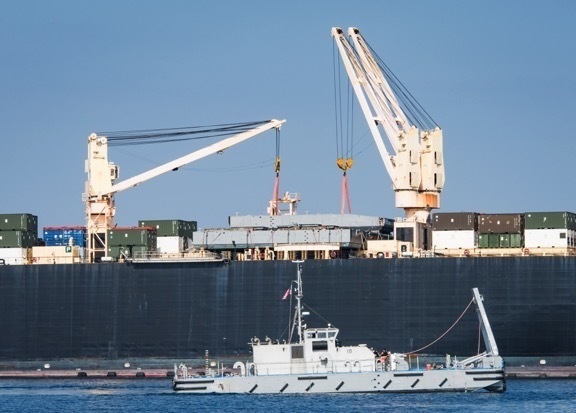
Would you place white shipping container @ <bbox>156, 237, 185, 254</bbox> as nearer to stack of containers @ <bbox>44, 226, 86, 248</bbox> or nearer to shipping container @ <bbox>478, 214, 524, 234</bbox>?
stack of containers @ <bbox>44, 226, 86, 248</bbox>

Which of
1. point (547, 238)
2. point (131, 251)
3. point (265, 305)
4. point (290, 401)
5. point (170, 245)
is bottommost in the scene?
point (290, 401)

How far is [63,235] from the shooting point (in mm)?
124438

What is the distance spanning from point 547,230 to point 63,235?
38.8 metres

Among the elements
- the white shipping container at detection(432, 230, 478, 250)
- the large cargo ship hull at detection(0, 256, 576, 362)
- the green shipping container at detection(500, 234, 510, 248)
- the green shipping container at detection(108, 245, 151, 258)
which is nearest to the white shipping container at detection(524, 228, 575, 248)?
the green shipping container at detection(500, 234, 510, 248)

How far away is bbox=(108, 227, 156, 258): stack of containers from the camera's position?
114 meters

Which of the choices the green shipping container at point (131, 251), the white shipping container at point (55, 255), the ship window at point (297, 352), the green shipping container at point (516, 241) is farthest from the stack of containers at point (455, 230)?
the white shipping container at point (55, 255)

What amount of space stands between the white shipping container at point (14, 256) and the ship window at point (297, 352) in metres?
34.7

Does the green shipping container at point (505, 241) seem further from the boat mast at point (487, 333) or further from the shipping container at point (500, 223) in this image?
the boat mast at point (487, 333)

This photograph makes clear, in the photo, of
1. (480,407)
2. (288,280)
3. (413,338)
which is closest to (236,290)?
(288,280)

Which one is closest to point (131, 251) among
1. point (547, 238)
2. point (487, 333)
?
point (547, 238)

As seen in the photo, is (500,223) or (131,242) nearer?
(500,223)

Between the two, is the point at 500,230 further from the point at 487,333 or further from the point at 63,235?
the point at 63,235


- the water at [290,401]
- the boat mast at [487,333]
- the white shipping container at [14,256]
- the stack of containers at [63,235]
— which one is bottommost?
the water at [290,401]

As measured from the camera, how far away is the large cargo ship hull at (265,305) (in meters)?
104
